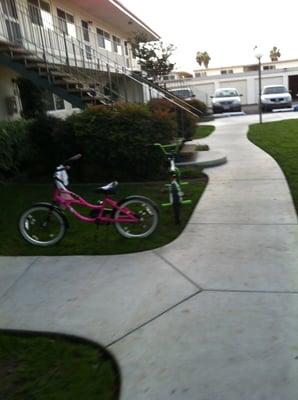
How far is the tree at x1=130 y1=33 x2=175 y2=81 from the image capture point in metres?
26.0

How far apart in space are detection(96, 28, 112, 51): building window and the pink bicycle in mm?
16570

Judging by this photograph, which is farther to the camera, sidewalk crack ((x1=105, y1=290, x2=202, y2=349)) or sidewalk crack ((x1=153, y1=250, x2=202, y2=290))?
sidewalk crack ((x1=153, y1=250, x2=202, y2=290))

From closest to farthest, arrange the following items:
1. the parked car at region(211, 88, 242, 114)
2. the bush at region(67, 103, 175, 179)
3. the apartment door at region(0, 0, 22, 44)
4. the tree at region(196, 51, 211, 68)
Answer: the bush at region(67, 103, 175, 179) → the apartment door at region(0, 0, 22, 44) → the parked car at region(211, 88, 242, 114) → the tree at region(196, 51, 211, 68)

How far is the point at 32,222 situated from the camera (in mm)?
5266

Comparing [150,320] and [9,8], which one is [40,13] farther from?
[150,320]

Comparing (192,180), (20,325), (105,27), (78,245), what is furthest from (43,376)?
(105,27)

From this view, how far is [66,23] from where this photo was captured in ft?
53.5

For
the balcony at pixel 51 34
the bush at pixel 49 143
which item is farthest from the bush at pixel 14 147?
the balcony at pixel 51 34

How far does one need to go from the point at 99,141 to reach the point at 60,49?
7730mm

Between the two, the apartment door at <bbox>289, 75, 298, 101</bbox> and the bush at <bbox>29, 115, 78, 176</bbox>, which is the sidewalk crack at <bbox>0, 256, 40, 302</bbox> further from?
the apartment door at <bbox>289, 75, 298, 101</bbox>

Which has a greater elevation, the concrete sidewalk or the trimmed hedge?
the trimmed hedge

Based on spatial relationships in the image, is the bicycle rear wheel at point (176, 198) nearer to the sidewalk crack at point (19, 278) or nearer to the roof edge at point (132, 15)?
the sidewalk crack at point (19, 278)

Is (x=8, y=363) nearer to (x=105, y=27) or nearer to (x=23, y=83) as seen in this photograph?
(x=23, y=83)

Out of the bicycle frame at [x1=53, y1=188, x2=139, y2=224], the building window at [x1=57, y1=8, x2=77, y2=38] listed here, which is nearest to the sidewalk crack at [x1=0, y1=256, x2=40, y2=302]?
the bicycle frame at [x1=53, y1=188, x2=139, y2=224]
